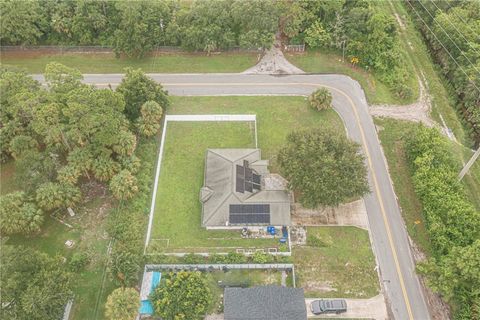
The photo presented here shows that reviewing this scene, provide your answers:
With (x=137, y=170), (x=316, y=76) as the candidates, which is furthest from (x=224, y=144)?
(x=316, y=76)

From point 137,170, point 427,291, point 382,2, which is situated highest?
point 382,2

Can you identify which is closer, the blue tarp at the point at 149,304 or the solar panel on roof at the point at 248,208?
the blue tarp at the point at 149,304

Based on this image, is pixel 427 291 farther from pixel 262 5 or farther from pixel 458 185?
pixel 262 5

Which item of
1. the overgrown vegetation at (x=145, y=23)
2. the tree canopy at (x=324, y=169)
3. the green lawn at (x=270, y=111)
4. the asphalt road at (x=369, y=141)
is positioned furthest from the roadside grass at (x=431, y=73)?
the overgrown vegetation at (x=145, y=23)

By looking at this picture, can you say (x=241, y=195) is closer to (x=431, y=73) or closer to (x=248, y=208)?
(x=248, y=208)

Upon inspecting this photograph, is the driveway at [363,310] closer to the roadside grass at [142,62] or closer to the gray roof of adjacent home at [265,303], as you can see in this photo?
the gray roof of adjacent home at [265,303]

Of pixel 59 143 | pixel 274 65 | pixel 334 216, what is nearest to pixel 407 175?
→ pixel 334 216

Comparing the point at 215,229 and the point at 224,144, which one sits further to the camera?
the point at 224,144
